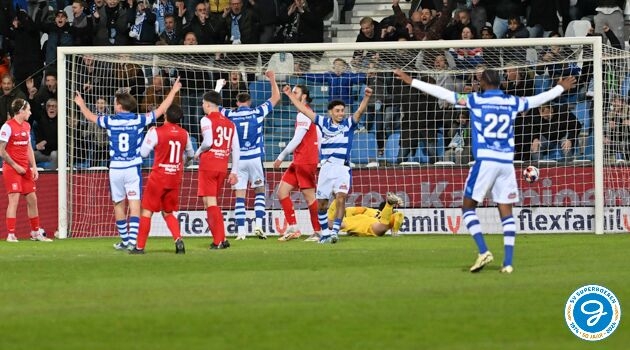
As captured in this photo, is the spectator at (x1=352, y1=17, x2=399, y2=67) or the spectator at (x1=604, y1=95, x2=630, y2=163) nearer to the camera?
the spectator at (x1=604, y1=95, x2=630, y2=163)

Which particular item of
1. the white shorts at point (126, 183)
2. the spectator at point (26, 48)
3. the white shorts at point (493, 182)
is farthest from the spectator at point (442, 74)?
the white shorts at point (493, 182)

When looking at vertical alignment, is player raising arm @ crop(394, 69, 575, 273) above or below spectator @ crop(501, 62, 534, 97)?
below

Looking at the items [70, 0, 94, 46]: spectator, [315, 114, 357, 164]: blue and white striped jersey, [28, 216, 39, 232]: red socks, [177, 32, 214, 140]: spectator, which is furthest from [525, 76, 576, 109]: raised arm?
[70, 0, 94, 46]: spectator

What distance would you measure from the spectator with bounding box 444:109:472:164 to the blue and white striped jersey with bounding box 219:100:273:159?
3.63m

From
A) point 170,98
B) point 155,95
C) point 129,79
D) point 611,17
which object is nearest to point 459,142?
point 611,17

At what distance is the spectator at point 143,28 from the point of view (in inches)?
1139

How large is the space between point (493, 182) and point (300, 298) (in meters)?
3.32

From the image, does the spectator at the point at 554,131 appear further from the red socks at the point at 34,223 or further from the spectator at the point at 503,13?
the red socks at the point at 34,223

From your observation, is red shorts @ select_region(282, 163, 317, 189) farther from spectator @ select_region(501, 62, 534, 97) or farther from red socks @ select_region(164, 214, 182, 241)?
spectator @ select_region(501, 62, 534, 97)

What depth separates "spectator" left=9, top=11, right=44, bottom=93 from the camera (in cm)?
2916

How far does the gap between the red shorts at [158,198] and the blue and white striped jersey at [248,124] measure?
3.98 metres

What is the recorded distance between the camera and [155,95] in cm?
2505

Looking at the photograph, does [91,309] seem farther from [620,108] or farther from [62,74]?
[620,108]

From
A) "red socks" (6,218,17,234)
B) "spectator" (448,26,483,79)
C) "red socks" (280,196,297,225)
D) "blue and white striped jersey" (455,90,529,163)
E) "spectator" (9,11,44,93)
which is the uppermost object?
"spectator" (9,11,44,93)
